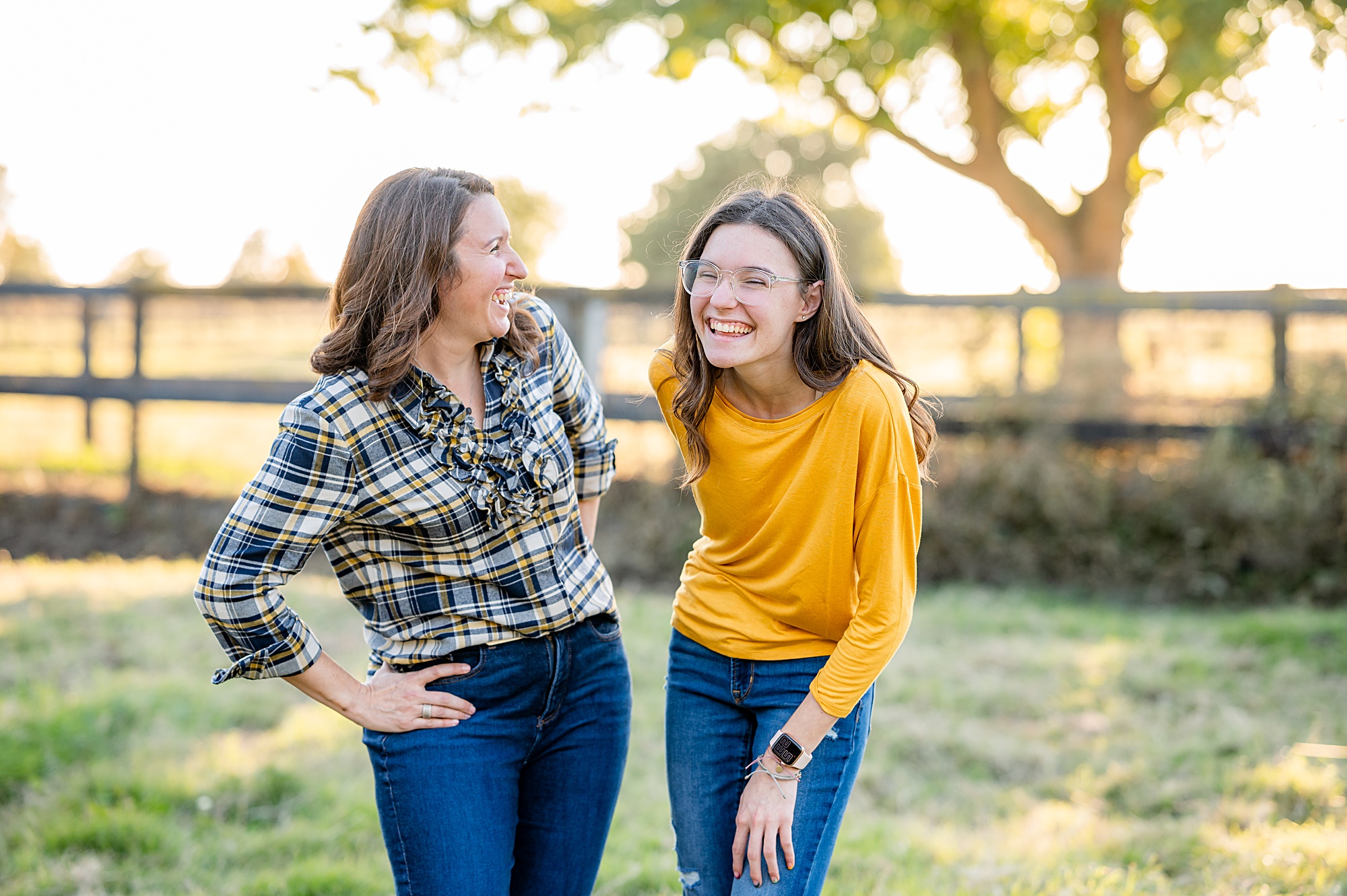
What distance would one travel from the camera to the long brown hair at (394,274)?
1992 millimetres

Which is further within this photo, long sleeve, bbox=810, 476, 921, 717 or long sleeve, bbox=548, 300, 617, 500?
long sleeve, bbox=548, 300, 617, 500

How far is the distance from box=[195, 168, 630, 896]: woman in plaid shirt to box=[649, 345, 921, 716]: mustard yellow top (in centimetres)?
30

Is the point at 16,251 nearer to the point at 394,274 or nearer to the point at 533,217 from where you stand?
the point at 533,217

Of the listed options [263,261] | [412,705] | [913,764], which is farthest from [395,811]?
[263,261]

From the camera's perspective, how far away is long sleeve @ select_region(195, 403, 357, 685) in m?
1.90

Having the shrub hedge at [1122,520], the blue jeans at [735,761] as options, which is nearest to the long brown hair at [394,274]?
the blue jeans at [735,761]

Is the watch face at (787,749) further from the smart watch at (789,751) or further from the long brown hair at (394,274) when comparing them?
the long brown hair at (394,274)

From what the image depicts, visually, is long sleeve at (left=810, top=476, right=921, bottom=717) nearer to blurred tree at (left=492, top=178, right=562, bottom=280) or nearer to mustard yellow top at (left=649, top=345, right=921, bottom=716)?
mustard yellow top at (left=649, top=345, right=921, bottom=716)

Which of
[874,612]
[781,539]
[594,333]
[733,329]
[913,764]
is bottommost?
[913,764]

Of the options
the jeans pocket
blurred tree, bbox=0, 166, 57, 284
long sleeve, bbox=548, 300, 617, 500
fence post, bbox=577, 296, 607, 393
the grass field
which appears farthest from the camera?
blurred tree, bbox=0, 166, 57, 284

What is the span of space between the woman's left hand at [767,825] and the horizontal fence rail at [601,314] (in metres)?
5.00

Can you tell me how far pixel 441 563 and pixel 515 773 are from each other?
45cm

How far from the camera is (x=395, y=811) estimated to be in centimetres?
202

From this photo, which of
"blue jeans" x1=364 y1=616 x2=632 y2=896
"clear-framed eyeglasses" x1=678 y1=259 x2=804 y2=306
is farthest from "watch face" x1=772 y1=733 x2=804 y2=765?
"clear-framed eyeglasses" x1=678 y1=259 x2=804 y2=306
